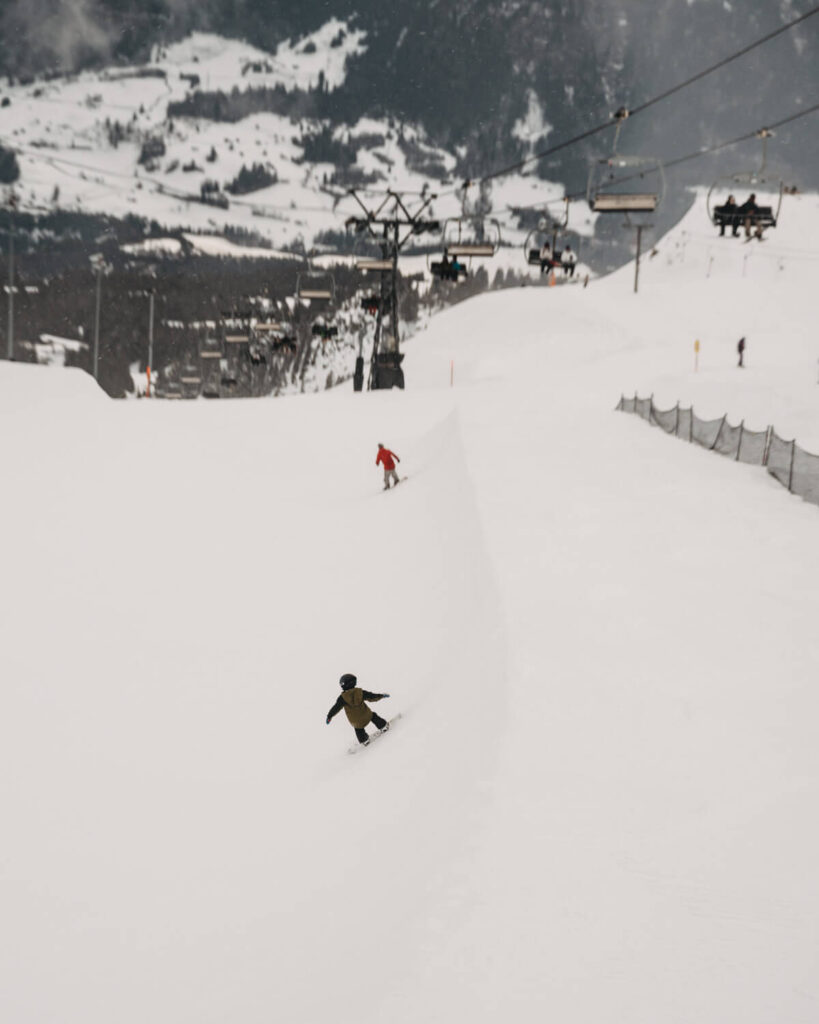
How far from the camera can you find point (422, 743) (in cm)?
777

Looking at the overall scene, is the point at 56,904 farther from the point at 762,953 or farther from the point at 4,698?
the point at 762,953

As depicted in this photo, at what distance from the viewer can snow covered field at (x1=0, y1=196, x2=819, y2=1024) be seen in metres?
4.51

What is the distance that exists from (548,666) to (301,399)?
2864 centimetres

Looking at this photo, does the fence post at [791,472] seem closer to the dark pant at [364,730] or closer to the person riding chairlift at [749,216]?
→ the person riding chairlift at [749,216]

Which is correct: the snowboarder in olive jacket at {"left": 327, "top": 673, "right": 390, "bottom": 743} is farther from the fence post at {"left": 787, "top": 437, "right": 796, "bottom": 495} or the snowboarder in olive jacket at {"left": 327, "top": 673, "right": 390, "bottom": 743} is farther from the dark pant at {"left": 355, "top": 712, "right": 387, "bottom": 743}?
the fence post at {"left": 787, "top": 437, "right": 796, "bottom": 495}

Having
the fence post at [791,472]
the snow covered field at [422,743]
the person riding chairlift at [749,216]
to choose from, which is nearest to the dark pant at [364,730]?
the snow covered field at [422,743]

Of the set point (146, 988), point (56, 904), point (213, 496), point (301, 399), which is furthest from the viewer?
point (301, 399)

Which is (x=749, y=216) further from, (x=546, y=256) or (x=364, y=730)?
(x=364, y=730)

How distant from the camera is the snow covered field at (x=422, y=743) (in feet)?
14.8

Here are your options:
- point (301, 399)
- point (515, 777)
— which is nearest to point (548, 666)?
point (515, 777)

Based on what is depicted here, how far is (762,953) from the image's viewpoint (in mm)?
4254

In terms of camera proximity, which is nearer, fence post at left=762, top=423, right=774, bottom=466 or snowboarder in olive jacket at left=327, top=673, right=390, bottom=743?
snowboarder in olive jacket at left=327, top=673, right=390, bottom=743

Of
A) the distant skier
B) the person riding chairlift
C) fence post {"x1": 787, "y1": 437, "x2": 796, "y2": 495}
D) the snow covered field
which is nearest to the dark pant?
the snow covered field

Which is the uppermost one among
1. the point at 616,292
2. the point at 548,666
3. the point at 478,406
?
the point at 616,292
